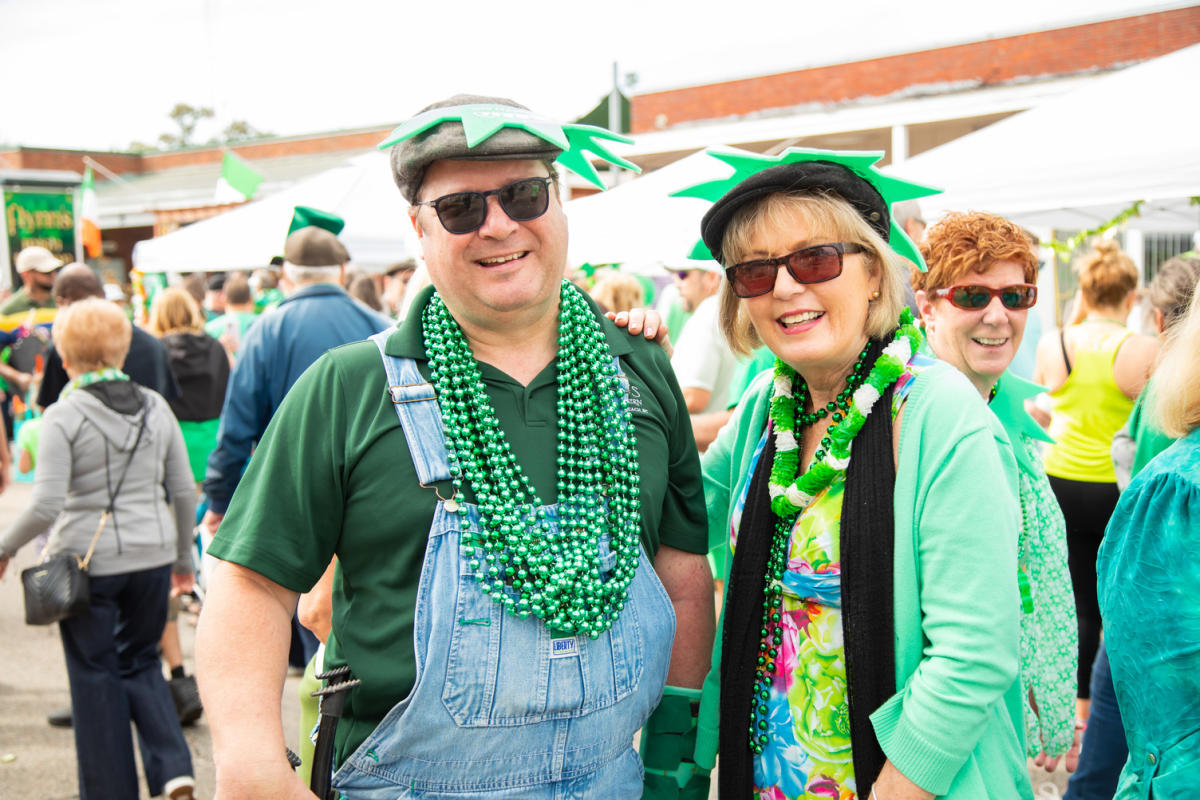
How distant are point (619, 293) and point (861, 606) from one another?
16.8 feet

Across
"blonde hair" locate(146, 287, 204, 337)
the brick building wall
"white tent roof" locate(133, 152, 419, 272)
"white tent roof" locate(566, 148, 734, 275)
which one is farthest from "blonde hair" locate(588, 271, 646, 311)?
the brick building wall

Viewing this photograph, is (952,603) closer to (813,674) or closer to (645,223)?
(813,674)

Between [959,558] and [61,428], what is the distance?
→ 11.7 feet

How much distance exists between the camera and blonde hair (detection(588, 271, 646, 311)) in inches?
261

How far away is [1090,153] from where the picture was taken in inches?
172

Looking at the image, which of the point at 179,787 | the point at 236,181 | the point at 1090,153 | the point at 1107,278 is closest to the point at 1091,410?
the point at 1107,278

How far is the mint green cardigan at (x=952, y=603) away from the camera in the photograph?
1558 mm

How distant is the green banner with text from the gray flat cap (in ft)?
49.6

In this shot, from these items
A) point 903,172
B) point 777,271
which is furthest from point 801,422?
point 903,172

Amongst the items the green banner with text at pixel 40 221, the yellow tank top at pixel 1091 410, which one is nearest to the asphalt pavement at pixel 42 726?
the yellow tank top at pixel 1091 410

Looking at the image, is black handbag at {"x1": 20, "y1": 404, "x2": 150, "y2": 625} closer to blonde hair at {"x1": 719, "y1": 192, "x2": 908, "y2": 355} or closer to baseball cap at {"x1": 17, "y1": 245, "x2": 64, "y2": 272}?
blonde hair at {"x1": 719, "y1": 192, "x2": 908, "y2": 355}

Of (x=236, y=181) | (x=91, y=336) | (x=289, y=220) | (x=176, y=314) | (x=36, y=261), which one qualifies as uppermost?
(x=236, y=181)

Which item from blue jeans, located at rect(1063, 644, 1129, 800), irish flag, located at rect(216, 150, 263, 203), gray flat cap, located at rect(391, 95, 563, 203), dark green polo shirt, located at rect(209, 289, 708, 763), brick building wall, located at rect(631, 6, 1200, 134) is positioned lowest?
blue jeans, located at rect(1063, 644, 1129, 800)

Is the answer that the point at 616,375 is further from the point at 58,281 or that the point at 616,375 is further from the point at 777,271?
the point at 58,281
